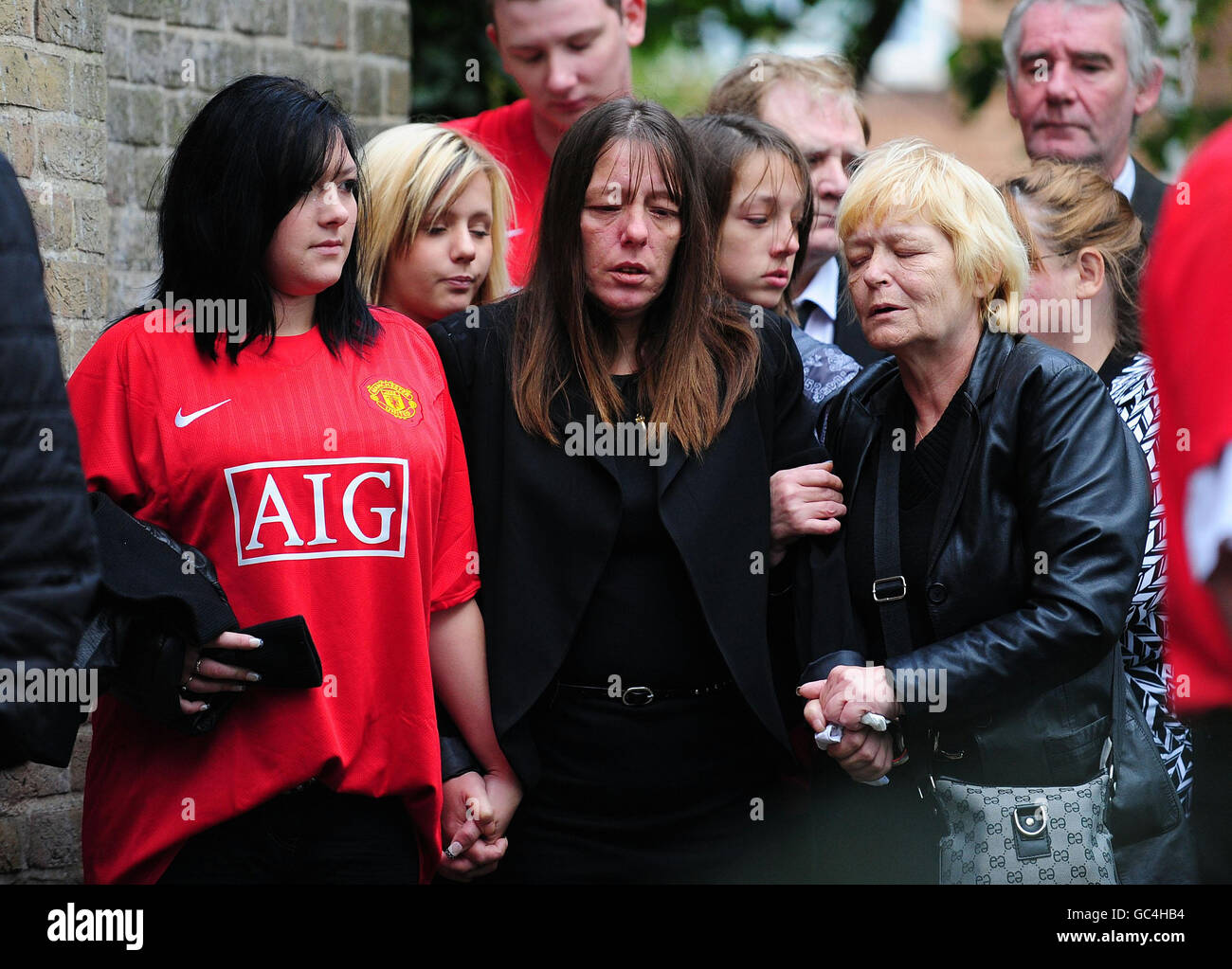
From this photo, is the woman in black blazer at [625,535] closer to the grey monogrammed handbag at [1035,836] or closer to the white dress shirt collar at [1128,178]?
the grey monogrammed handbag at [1035,836]

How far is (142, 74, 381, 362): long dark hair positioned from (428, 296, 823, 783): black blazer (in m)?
0.40

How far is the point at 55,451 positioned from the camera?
197 cm

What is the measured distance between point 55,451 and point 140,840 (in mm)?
1145

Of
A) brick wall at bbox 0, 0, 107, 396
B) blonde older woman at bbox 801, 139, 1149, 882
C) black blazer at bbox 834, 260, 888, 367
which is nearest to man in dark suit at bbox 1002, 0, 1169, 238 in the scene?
black blazer at bbox 834, 260, 888, 367

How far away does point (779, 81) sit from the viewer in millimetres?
4676

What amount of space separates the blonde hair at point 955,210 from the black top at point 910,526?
0.28 m

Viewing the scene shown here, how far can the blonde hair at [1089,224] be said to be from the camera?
3.66 m

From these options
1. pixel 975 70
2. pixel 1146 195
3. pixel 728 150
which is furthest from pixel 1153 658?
Result: pixel 975 70

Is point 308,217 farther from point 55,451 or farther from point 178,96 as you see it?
point 178,96

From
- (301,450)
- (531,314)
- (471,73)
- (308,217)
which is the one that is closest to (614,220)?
(531,314)

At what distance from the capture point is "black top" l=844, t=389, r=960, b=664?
3.15 m

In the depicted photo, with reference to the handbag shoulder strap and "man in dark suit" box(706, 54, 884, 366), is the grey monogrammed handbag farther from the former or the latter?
"man in dark suit" box(706, 54, 884, 366)

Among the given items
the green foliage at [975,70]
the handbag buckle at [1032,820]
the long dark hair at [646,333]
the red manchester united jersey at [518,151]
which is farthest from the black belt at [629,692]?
the green foliage at [975,70]

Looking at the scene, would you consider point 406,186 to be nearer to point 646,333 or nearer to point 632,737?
point 646,333
